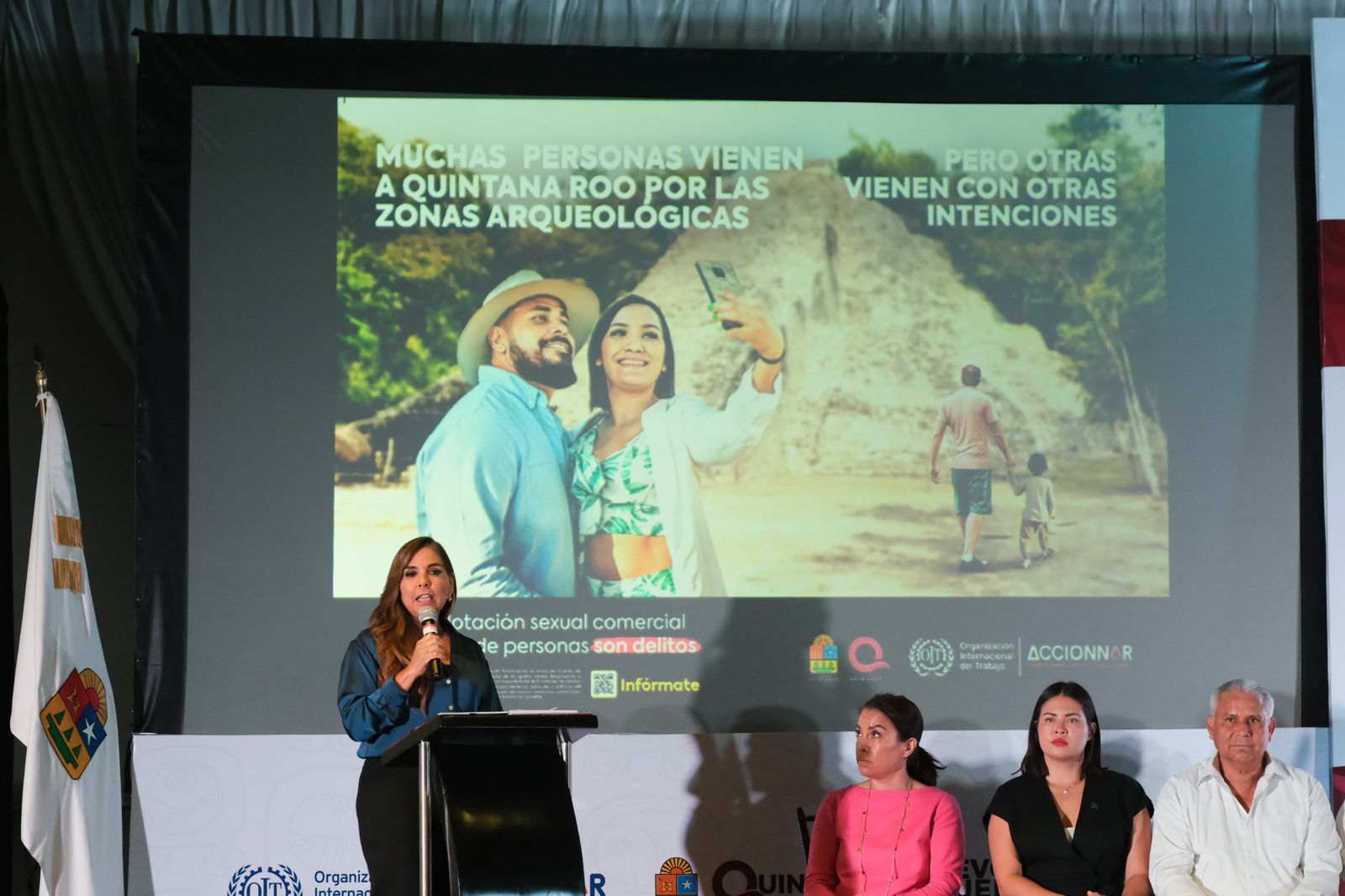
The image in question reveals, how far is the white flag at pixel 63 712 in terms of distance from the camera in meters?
4.16

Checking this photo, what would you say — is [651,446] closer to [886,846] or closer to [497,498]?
[497,498]

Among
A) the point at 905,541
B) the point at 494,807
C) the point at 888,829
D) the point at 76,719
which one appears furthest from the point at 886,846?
the point at 76,719

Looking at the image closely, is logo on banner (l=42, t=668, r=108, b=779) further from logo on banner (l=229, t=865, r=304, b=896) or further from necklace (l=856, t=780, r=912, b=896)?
necklace (l=856, t=780, r=912, b=896)

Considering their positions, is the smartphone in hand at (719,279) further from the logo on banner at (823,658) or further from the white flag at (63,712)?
the white flag at (63,712)

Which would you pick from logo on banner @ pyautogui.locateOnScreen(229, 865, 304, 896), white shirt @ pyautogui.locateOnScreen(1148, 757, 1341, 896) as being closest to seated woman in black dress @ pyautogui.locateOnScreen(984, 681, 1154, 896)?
white shirt @ pyautogui.locateOnScreen(1148, 757, 1341, 896)

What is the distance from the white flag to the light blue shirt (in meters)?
1.01

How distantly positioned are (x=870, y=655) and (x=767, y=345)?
1016 mm

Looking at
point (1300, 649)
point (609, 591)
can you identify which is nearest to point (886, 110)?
point (609, 591)

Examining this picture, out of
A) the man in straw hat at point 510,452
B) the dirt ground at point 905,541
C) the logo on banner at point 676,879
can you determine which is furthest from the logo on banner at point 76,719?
the dirt ground at point 905,541

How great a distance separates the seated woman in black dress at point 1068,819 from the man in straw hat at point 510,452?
1497 mm

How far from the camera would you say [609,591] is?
187 inches

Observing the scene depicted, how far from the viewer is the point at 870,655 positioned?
15.7 feet

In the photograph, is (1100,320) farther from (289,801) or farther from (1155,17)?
(289,801)

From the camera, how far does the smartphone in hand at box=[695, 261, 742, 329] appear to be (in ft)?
16.0
